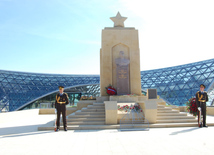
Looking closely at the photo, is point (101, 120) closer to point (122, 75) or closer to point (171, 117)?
point (171, 117)

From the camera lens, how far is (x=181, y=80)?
2132 inches

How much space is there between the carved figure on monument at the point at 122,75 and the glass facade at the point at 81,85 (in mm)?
39144

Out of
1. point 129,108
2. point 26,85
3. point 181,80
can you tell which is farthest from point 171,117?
point 26,85

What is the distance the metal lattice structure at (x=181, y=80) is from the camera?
49281mm

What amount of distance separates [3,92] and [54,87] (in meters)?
14.5

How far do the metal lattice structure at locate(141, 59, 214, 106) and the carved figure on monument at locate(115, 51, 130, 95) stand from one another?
37919mm

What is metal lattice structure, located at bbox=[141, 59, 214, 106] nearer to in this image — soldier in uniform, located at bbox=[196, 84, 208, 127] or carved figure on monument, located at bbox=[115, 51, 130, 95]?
carved figure on monument, located at bbox=[115, 51, 130, 95]

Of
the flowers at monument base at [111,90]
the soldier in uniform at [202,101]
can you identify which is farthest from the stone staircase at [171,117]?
the flowers at monument base at [111,90]

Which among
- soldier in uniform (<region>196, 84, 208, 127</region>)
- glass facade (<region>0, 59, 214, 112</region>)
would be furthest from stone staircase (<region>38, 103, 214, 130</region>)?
glass facade (<region>0, 59, 214, 112</region>)

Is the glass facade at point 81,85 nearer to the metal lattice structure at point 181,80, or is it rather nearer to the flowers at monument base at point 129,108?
the metal lattice structure at point 181,80

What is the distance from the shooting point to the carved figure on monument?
1398cm

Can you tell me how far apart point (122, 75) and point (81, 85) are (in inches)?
1811

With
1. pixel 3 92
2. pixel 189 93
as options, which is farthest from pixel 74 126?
pixel 3 92

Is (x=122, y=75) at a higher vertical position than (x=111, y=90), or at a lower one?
higher
